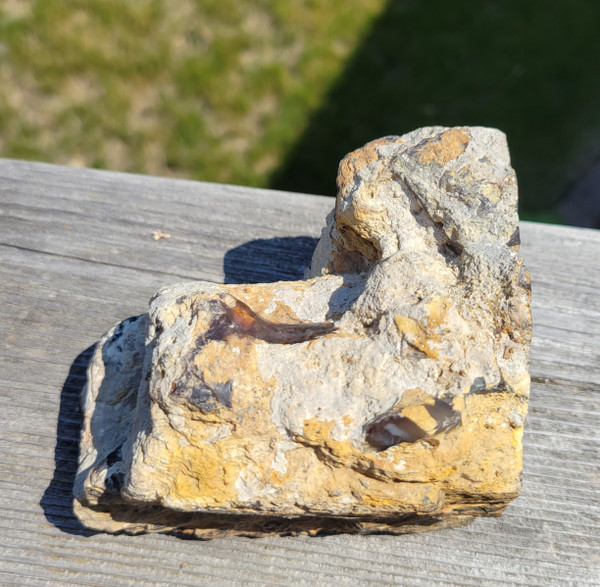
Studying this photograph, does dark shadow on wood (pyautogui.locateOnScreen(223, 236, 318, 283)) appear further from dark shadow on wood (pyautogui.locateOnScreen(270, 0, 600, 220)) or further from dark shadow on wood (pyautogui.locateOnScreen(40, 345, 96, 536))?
dark shadow on wood (pyautogui.locateOnScreen(270, 0, 600, 220))

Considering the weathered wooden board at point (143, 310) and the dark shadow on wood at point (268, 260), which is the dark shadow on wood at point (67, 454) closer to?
the weathered wooden board at point (143, 310)

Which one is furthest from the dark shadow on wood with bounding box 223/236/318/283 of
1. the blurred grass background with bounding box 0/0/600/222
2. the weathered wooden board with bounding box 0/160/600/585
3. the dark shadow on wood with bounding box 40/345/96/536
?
the blurred grass background with bounding box 0/0/600/222

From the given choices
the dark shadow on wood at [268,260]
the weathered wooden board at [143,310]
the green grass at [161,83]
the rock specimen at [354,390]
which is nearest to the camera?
the rock specimen at [354,390]

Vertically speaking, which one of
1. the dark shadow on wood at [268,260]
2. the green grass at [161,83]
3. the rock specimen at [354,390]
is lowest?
the green grass at [161,83]

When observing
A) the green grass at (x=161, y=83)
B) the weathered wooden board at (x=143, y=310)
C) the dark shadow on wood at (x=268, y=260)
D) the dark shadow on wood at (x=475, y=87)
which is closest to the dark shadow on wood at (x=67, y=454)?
the weathered wooden board at (x=143, y=310)

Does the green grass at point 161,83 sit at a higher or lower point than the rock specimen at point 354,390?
lower

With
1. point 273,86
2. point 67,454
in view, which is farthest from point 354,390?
point 273,86
